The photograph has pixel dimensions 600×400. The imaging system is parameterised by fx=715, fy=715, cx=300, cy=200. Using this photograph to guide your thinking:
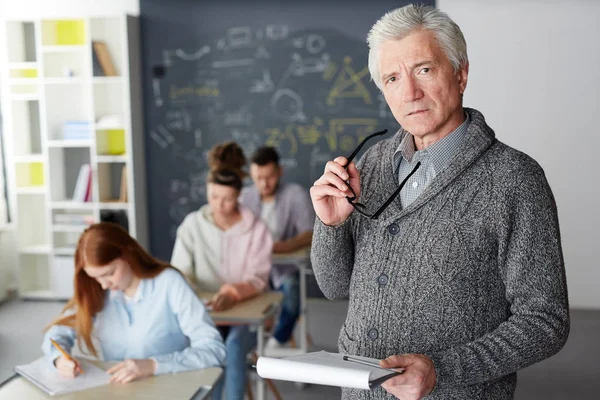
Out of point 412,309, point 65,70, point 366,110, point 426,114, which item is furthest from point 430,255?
point 65,70

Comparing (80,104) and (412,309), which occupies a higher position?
(80,104)

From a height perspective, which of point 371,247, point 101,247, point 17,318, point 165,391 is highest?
point 371,247

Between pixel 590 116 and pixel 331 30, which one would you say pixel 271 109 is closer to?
pixel 331 30

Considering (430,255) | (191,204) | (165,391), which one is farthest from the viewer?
(191,204)

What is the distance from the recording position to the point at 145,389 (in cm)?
224

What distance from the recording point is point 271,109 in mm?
6082

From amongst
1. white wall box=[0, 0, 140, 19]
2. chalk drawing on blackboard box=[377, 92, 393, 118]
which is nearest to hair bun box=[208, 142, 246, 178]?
chalk drawing on blackboard box=[377, 92, 393, 118]

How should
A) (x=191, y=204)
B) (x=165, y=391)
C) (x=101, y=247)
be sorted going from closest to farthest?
(x=165, y=391)
(x=101, y=247)
(x=191, y=204)

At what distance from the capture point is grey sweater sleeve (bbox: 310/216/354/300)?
4.75 feet

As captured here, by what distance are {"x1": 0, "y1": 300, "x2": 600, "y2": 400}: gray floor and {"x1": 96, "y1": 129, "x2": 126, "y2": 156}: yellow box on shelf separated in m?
1.40

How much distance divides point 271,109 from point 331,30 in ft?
2.71

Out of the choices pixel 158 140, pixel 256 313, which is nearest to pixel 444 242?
pixel 256 313

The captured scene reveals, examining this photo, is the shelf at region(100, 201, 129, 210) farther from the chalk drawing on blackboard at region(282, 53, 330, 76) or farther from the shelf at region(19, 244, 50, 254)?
the chalk drawing on blackboard at region(282, 53, 330, 76)

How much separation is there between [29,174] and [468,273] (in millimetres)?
5683
